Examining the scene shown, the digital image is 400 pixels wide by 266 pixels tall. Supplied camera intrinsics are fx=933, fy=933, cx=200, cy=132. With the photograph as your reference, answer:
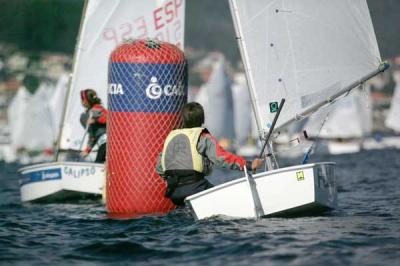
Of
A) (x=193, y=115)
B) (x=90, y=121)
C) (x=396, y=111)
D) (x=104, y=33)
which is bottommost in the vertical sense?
(x=193, y=115)

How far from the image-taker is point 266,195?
9688 mm

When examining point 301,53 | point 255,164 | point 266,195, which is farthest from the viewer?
point 301,53

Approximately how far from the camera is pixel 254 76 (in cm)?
1105

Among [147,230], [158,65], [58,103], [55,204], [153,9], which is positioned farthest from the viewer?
[58,103]

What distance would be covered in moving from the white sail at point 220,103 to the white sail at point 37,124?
10.4 metres

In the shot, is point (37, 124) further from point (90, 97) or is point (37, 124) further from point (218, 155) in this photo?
point (218, 155)

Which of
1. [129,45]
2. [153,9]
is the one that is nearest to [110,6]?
[153,9]

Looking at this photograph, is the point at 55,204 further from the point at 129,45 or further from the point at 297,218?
the point at 297,218

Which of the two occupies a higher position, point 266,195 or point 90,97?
point 90,97

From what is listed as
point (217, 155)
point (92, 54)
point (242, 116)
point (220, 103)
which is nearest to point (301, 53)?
point (217, 155)

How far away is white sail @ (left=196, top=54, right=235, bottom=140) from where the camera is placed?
153 ft

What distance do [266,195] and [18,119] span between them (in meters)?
49.5

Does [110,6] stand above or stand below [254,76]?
above

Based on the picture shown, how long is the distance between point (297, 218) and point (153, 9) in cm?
714
